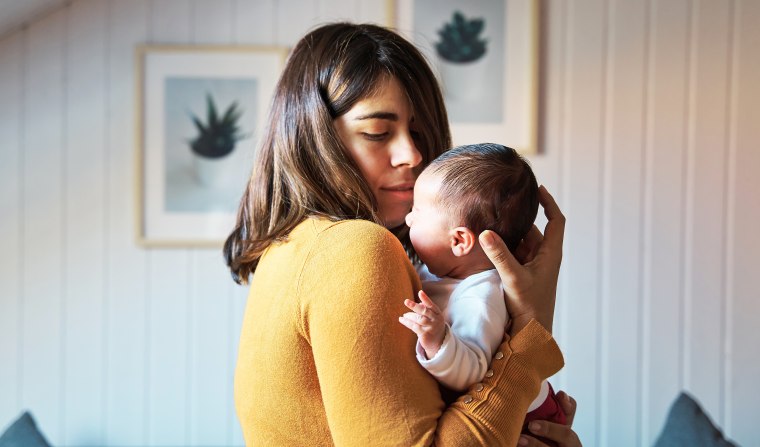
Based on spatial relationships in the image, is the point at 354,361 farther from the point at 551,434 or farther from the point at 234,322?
the point at 234,322

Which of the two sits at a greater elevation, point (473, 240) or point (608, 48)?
point (608, 48)

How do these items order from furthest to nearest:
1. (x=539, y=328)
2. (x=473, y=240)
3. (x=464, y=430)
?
(x=473, y=240) → (x=539, y=328) → (x=464, y=430)

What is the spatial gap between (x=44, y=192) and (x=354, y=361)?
2.15 m

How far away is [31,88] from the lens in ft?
8.22

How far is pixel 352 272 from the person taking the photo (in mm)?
772

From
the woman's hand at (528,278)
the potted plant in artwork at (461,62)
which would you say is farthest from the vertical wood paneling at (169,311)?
the woman's hand at (528,278)

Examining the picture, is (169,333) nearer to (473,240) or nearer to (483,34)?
(483,34)

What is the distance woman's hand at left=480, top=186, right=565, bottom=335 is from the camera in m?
0.92

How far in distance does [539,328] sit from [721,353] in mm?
1986

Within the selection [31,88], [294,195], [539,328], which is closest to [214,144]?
[31,88]

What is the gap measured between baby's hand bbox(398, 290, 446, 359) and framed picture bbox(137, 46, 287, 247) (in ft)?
5.98

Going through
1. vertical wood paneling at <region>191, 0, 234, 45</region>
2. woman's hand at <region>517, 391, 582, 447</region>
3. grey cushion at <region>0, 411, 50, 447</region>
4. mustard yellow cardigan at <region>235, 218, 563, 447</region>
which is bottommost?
grey cushion at <region>0, 411, 50, 447</region>

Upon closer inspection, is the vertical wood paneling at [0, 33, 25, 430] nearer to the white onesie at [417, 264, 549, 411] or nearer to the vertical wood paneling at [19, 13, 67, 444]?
the vertical wood paneling at [19, 13, 67, 444]

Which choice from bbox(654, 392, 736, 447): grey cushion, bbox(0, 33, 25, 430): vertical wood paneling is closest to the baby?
bbox(654, 392, 736, 447): grey cushion
